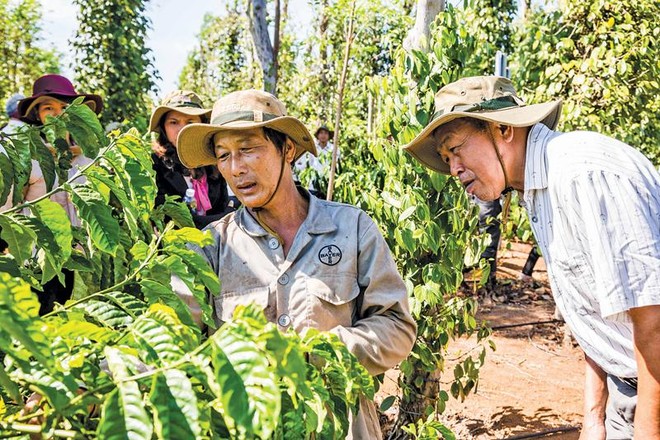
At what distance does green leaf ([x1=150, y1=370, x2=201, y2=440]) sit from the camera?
617mm

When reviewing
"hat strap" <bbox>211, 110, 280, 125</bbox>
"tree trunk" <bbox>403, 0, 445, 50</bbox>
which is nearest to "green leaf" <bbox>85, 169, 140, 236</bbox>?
"hat strap" <bbox>211, 110, 280, 125</bbox>

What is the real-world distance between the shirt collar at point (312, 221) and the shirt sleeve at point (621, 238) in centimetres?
62

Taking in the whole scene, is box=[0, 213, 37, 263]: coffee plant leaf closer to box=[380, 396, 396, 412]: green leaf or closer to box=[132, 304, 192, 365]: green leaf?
box=[132, 304, 192, 365]: green leaf

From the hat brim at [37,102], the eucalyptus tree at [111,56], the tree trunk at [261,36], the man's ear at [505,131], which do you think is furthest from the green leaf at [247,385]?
the eucalyptus tree at [111,56]

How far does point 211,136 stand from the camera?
179cm

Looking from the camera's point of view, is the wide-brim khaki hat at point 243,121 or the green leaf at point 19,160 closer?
the green leaf at point 19,160

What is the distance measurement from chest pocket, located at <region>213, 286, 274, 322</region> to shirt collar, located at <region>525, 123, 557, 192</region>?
71 cm

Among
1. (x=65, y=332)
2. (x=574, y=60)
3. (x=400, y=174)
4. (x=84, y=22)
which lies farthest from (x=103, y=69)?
(x=65, y=332)

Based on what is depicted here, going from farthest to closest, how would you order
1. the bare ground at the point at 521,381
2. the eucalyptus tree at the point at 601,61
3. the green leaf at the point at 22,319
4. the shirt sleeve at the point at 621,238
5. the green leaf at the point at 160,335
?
the eucalyptus tree at the point at 601,61 < the bare ground at the point at 521,381 < the shirt sleeve at the point at 621,238 < the green leaf at the point at 160,335 < the green leaf at the point at 22,319

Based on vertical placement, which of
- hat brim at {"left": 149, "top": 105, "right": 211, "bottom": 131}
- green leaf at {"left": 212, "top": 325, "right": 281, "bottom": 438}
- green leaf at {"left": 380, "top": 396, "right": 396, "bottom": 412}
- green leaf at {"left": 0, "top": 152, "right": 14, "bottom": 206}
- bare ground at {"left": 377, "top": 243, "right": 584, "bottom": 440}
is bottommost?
bare ground at {"left": 377, "top": 243, "right": 584, "bottom": 440}

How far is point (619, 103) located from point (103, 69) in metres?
5.53

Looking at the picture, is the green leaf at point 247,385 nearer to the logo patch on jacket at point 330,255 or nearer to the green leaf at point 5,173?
the green leaf at point 5,173

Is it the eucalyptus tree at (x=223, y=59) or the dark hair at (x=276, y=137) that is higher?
the eucalyptus tree at (x=223, y=59)

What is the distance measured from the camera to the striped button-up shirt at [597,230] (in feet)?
4.48
